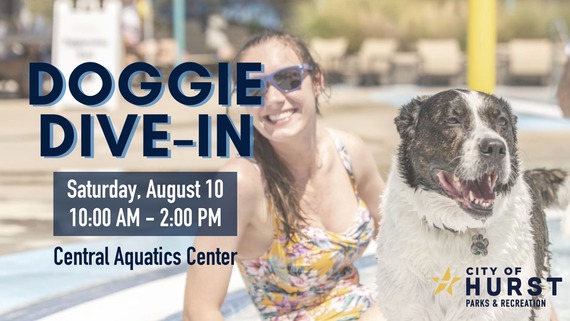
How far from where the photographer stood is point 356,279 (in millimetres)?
Answer: 4051

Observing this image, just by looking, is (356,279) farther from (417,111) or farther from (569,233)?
(417,111)

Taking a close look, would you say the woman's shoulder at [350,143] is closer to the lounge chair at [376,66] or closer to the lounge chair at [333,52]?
the lounge chair at [376,66]

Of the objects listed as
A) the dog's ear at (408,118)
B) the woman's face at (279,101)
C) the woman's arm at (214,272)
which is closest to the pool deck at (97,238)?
the woman's face at (279,101)

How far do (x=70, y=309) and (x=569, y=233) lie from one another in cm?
222

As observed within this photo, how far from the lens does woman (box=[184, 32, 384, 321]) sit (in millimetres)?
3535

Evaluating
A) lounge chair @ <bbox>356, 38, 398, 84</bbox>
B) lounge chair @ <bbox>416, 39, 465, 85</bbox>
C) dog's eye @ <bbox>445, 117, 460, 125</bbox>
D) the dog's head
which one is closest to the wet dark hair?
the dog's head

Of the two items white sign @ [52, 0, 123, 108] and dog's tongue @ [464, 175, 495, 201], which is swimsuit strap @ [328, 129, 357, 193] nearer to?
dog's tongue @ [464, 175, 495, 201]

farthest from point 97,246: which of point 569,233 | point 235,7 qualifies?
point 235,7

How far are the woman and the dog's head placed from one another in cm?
61

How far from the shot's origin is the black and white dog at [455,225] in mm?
2881

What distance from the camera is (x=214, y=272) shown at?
348 centimetres

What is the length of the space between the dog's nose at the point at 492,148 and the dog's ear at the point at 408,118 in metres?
0.39

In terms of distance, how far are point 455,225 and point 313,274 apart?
38.8 inches

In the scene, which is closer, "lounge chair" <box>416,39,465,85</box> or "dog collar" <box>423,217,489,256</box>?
"dog collar" <box>423,217,489,256</box>
